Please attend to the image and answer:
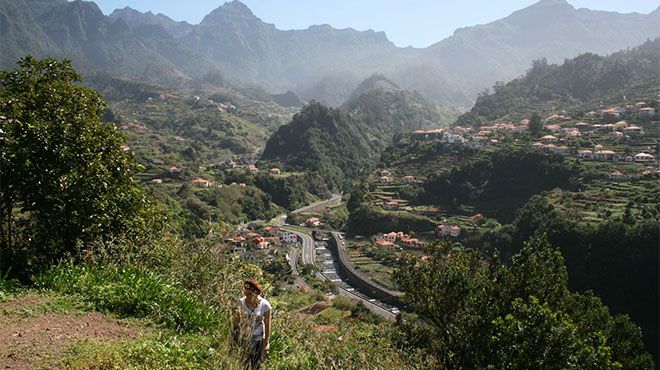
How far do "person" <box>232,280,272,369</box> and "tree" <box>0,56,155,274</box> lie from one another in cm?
342

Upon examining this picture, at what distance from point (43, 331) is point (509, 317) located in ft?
23.2

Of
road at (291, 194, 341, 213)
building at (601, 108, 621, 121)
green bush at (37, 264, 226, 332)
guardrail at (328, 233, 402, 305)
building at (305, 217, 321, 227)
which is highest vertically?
green bush at (37, 264, 226, 332)

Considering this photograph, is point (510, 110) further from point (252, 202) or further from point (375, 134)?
point (252, 202)

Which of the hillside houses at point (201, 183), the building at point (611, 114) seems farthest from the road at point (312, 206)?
the building at point (611, 114)

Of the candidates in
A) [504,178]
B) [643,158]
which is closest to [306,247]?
[504,178]

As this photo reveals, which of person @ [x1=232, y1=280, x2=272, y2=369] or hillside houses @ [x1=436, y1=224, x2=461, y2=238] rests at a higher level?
person @ [x1=232, y1=280, x2=272, y2=369]

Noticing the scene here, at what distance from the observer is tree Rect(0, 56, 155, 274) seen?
258 inches

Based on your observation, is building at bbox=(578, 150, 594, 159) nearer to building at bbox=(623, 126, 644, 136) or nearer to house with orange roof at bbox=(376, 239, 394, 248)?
building at bbox=(623, 126, 644, 136)

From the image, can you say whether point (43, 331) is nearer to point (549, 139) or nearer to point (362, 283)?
point (362, 283)

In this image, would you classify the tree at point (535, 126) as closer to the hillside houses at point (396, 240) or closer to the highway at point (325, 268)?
the hillside houses at point (396, 240)

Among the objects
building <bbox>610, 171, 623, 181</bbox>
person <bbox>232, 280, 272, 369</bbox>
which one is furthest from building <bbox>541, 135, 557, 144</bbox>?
person <bbox>232, 280, 272, 369</bbox>

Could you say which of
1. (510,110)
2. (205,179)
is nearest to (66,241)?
(205,179)

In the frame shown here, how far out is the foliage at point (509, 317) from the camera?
26.2 ft

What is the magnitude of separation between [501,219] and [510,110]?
2237 inches
